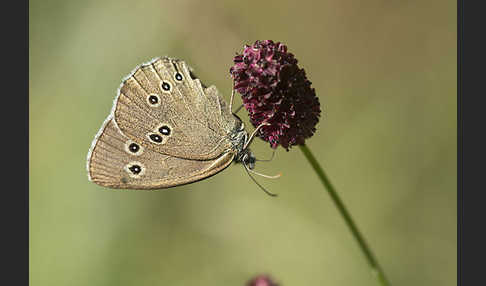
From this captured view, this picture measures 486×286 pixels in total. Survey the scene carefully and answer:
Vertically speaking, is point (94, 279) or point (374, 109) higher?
point (374, 109)

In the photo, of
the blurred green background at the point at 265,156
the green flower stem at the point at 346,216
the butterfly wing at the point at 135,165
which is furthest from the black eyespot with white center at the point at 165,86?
the blurred green background at the point at 265,156

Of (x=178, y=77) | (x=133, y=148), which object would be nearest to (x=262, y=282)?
(x=133, y=148)

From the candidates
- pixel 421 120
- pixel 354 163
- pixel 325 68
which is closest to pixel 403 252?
pixel 354 163

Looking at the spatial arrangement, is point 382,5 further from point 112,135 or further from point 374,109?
point 112,135

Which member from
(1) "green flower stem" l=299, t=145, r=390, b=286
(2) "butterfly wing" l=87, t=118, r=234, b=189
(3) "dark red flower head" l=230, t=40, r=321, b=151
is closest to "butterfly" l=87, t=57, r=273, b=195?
(2) "butterfly wing" l=87, t=118, r=234, b=189

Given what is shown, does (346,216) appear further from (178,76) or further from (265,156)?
(265,156)

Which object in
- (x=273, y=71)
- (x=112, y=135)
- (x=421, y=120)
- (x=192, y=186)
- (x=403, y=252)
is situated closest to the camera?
(x=273, y=71)
